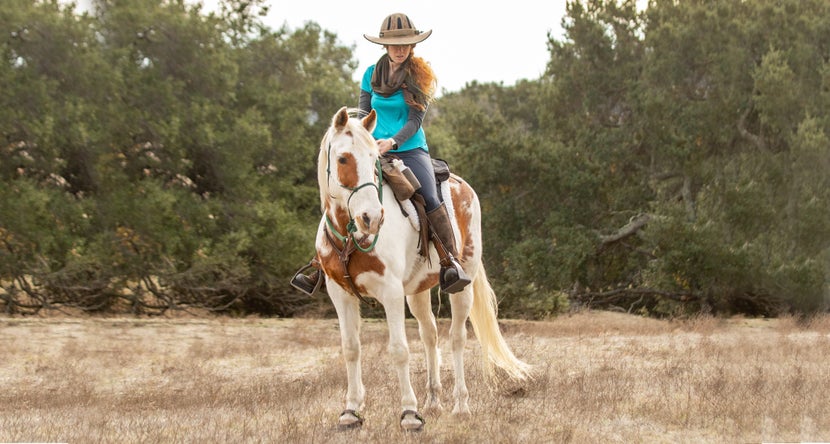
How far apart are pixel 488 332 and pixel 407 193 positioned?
2.47 meters

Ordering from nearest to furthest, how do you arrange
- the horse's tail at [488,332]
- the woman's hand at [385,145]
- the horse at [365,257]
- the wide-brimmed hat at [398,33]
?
the horse at [365,257] < the woman's hand at [385,145] < the wide-brimmed hat at [398,33] < the horse's tail at [488,332]

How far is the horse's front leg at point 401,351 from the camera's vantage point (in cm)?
671

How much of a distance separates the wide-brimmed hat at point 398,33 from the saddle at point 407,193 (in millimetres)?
982

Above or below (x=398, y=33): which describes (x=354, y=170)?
below

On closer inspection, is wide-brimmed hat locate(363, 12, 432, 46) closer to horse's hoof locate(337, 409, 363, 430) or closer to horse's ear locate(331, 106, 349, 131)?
horse's ear locate(331, 106, 349, 131)

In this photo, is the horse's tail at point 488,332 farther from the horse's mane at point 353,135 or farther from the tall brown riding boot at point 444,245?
the horse's mane at point 353,135

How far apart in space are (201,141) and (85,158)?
9.02 feet

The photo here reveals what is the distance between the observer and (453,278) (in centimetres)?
718

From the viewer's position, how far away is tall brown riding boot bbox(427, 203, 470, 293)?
723cm

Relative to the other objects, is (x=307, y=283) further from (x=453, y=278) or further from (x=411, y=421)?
(x=411, y=421)

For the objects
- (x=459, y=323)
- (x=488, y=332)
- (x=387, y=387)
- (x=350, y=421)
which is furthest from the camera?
(x=387, y=387)

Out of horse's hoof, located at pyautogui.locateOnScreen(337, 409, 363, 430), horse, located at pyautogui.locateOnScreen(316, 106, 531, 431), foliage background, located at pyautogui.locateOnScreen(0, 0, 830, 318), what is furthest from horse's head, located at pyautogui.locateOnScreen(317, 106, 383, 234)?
foliage background, located at pyautogui.locateOnScreen(0, 0, 830, 318)

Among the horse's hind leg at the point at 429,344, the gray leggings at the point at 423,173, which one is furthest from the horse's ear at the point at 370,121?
the horse's hind leg at the point at 429,344

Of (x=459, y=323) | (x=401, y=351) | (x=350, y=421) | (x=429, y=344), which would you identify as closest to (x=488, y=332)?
(x=459, y=323)
